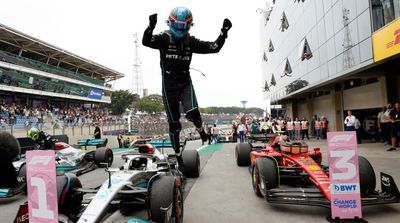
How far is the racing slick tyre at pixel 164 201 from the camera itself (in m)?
2.88

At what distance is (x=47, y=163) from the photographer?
8.91ft

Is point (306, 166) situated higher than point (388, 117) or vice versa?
point (388, 117)

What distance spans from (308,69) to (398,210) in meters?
18.6

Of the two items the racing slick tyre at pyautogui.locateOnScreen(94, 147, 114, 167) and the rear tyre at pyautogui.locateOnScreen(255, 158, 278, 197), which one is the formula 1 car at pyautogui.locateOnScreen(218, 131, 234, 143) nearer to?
the racing slick tyre at pyautogui.locateOnScreen(94, 147, 114, 167)

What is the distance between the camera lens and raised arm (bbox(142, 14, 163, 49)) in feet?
12.3

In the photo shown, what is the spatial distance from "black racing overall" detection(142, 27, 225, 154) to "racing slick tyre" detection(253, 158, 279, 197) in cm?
112

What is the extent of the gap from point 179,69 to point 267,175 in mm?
1904

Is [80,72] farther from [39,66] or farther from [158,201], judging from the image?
[158,201]

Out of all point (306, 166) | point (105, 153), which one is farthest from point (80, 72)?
point (306, 166)

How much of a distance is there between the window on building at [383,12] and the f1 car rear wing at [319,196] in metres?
8.35

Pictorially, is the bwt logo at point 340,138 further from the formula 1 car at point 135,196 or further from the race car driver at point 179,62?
the formula 1 car at point 135,196

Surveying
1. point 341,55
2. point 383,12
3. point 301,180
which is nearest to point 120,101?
point 341,55

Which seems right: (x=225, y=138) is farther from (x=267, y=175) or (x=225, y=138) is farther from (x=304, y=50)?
(x=267, y=175)

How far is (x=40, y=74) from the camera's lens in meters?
36.7
